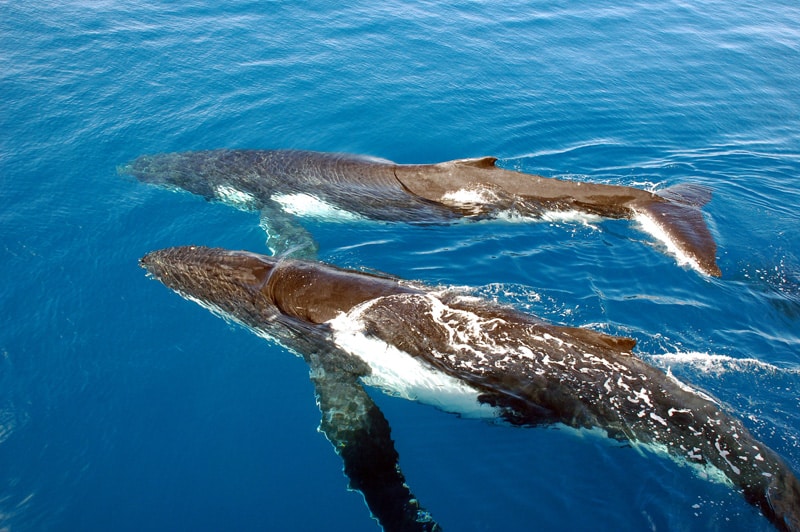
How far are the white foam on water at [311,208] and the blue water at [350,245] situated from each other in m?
0.42

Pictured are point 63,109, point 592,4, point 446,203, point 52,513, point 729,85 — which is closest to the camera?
point 52,513

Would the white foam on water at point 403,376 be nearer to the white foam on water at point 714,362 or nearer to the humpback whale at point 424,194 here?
the white foam on water at point 714,362

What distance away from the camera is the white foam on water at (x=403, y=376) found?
30.9ft

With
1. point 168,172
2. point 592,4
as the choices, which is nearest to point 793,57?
point 592,4

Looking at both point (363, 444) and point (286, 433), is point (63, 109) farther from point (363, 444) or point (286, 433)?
point (363, 444)

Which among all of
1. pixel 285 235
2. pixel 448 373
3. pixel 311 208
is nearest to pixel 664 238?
pixel 448 373

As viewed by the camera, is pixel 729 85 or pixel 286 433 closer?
pixel 286 433

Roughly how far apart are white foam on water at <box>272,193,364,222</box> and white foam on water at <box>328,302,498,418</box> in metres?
4.92

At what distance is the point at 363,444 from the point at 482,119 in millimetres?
13514

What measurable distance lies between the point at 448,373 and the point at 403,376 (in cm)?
82

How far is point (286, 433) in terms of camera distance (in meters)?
9.79

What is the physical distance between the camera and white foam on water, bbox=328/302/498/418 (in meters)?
9.41

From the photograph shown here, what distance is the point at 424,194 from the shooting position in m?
14.5

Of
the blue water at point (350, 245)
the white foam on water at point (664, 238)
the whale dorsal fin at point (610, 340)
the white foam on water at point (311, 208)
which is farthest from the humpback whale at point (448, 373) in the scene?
the white foam on water at point (664, 238)
